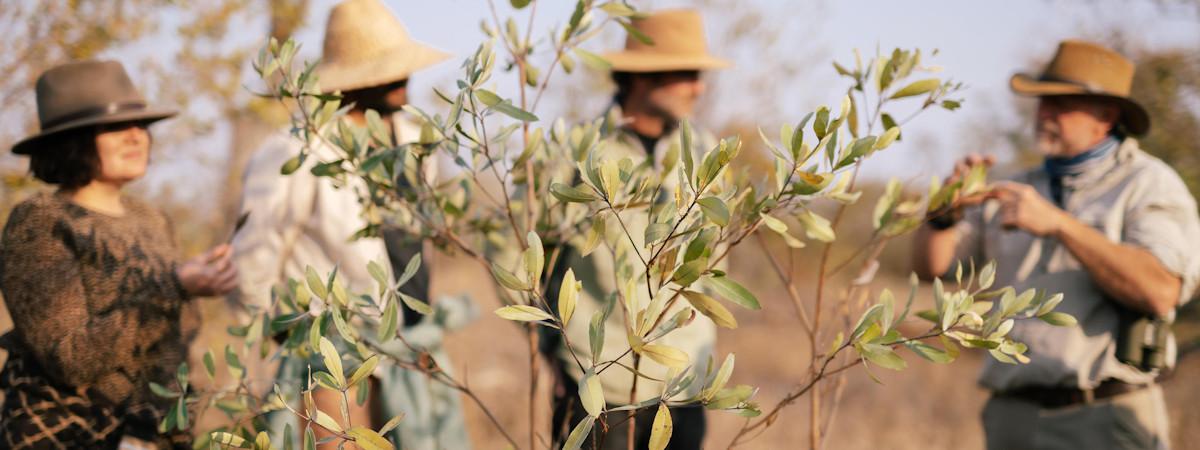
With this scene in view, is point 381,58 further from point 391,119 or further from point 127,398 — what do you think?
point 127,398

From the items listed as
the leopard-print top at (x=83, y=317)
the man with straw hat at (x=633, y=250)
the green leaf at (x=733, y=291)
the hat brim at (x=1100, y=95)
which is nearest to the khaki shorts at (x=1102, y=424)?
the hat brim at (x=1100, y=95)

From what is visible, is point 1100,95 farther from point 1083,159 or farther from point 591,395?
point 591,395

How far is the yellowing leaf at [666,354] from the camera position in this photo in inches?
53.1

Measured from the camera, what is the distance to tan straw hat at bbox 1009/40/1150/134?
124 inches

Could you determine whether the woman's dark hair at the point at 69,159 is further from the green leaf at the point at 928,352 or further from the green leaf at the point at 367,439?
the green leaf at the point at 928,352

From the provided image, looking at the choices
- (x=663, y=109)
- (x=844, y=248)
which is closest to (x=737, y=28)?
(x=844, y=248)

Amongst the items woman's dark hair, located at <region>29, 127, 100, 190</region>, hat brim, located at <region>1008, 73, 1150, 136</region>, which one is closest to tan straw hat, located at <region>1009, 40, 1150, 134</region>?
hat brim, located at <region>1008, 73, 1150, 136</region>

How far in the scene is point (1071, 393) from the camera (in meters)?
3.05

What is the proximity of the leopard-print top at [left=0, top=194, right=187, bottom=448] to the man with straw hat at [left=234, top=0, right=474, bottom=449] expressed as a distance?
0.31 meters

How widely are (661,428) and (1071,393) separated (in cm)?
217

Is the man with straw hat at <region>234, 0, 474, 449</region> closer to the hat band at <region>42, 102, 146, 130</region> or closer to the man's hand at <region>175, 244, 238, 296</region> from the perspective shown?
the man's hand at <region>175, 244, 238, 296</region>

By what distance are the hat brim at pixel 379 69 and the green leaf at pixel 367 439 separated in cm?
175

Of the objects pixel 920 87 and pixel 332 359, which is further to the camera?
pixel 920 87

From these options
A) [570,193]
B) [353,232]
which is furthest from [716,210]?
[353,232]
